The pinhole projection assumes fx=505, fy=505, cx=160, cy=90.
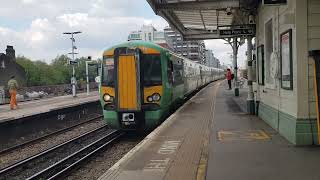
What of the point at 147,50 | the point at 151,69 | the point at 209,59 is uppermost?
the point at 209,59

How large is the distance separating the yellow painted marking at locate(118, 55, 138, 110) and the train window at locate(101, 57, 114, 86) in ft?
1.16

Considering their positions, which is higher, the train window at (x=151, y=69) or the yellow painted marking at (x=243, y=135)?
the train window at (x=151, y=69)

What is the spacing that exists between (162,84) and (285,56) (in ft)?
19.2

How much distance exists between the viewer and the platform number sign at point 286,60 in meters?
10.4

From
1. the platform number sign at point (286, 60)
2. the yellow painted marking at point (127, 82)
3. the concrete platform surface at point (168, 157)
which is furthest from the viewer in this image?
the yellow painted marking at point (127, 82)

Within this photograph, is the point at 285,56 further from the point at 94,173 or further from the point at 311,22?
the point at 94,173

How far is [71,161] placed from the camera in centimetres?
1342

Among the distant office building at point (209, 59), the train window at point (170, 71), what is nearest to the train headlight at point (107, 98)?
the train window at point (170, 71)

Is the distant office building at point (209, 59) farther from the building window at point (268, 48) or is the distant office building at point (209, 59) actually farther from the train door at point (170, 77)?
the building window at point (268, 48)

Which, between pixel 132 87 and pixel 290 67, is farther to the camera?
pixel 132 87

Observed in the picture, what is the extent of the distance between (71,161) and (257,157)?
6023 millimetres

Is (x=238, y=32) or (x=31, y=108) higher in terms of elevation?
(x=238, y=32)

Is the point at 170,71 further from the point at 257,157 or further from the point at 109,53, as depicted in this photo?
the point at 257,157

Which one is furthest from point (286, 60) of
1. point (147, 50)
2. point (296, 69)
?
point (147, 50)
